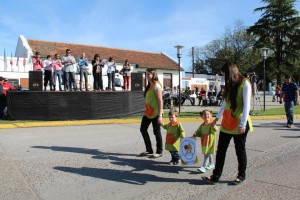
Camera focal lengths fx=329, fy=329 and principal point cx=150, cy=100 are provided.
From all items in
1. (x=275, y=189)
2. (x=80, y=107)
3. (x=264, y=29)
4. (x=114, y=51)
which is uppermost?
(x=264, y=29)

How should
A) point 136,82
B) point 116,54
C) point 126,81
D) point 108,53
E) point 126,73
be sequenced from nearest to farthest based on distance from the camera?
point 136,82, point 126,73, point 126,81, point 108,53, point 116,54

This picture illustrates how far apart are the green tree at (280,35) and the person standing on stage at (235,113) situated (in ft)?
155

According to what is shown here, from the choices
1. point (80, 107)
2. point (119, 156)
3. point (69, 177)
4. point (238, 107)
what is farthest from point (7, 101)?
point (238, 107)

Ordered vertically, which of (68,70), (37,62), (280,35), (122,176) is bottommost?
(122,176)

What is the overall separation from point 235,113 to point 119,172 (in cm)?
223

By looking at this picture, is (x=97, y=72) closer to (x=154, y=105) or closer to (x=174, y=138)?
(x=154, y=105)

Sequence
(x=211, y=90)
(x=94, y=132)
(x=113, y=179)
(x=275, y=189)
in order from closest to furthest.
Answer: (x=275, y=189) < (x=113, y=179) < (x=94, y=132) < (x=211, y=90)

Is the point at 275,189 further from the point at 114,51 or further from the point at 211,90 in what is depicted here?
the point at 114,51

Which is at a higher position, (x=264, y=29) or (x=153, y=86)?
(x=264, y=29)

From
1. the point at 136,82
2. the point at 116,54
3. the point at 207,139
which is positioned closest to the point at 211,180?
the point at 207,139

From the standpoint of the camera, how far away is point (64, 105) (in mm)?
13164

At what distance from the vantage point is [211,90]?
24766mm

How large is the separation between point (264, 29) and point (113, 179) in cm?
5022

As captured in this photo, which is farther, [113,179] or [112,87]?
[112,87]
